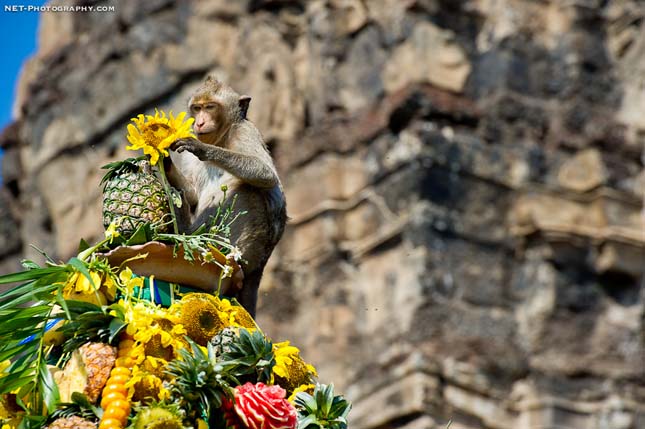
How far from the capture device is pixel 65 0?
21406mm

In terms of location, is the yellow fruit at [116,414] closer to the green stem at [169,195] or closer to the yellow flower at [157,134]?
the green stem at [169,195]

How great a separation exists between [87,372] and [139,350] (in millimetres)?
210

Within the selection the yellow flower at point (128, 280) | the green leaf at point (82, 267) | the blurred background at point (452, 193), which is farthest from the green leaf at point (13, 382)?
the blurred background at point (452, 193)

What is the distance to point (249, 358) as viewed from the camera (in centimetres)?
563

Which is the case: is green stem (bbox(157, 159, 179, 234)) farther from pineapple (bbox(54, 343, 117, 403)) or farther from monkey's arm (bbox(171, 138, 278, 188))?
pineapple (bbox(54, 343, 117, 403))

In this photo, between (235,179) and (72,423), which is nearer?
(72,423)

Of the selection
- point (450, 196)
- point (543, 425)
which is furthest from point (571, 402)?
point (450, 196)

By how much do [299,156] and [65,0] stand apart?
5.83 metres

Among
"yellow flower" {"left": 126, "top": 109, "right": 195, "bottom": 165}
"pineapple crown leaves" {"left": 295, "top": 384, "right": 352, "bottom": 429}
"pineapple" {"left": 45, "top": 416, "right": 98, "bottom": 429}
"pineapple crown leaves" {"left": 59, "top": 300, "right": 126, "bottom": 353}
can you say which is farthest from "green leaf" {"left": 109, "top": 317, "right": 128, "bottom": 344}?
"yellow flower" {"left": 126, "top": 109, "right": 195, "bottom": 165}

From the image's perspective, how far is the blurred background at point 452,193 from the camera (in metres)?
15.2

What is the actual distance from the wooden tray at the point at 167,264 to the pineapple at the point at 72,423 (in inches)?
31.6

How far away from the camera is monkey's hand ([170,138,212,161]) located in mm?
6577

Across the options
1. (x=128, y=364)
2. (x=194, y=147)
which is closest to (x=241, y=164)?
(x=194, y=147)

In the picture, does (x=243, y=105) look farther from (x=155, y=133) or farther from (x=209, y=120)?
(x=155, y=133)
